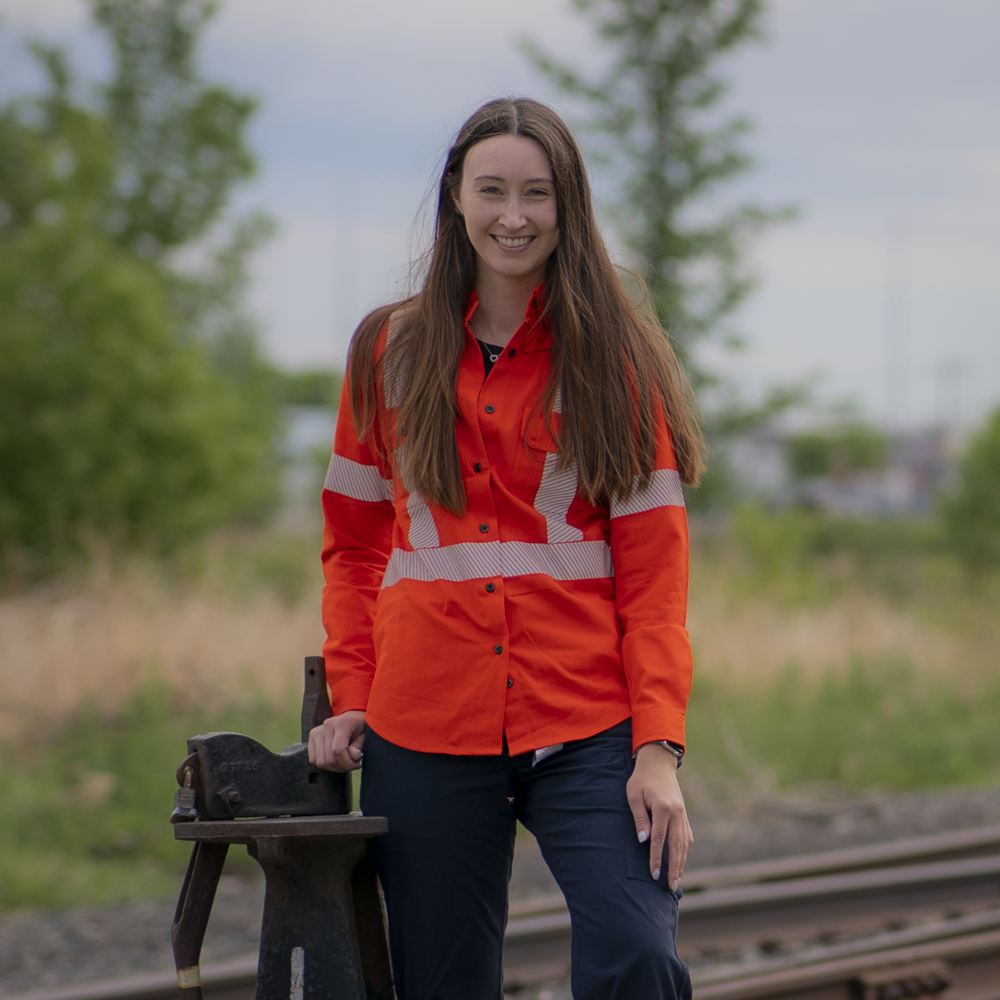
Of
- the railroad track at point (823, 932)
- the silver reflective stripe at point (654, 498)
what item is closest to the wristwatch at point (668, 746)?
the silver reflective stripe at point (654, 498)

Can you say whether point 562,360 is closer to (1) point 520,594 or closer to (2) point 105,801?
(1) point 520,594

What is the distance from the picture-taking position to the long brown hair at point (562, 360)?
7.22ft

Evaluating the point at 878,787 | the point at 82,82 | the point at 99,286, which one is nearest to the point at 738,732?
the point at 878,787

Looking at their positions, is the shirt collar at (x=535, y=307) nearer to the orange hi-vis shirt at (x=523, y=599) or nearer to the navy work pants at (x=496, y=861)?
the orange hi-vis shirt at (x=523, y=599)

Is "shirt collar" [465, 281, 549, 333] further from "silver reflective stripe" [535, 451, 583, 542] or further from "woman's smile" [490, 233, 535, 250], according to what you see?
"silver reflective stripe" [535, 451, 583, 542]

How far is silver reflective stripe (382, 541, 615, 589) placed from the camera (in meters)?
2.17

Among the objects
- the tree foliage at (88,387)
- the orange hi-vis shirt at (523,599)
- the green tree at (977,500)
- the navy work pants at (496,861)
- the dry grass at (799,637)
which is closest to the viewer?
the navy work pants at (496,861)

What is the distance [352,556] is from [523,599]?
0.46 meters

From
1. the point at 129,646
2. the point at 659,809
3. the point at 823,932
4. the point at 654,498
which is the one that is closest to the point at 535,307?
the point at 654,498

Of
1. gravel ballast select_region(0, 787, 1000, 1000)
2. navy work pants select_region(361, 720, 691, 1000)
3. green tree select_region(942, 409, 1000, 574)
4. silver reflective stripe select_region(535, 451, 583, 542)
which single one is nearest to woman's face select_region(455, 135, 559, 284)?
silver reflective stripe select_region(535, 451, 583, 542)

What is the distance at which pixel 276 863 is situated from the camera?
84.4 inches

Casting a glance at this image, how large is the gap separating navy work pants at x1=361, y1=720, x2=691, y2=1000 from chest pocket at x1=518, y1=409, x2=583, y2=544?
0.40 m

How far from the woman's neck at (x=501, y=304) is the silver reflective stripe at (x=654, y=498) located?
409 mm

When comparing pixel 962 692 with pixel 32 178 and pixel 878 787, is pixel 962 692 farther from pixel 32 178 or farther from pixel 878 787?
pixel 32 178
